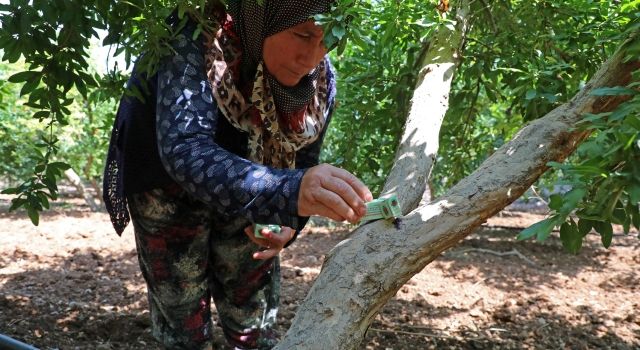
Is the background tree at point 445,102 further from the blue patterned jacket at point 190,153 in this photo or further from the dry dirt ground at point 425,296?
the dry dirt ground at point 425,296

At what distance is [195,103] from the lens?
4.62 ft

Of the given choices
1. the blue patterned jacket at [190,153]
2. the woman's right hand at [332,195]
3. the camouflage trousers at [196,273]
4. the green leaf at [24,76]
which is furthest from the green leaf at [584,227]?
the green leaf at [24,76]

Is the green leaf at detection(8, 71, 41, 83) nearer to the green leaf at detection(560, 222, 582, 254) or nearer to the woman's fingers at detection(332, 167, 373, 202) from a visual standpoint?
the woman's fingers at detection(332, 167, 373, 202)

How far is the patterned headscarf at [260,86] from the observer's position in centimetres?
157

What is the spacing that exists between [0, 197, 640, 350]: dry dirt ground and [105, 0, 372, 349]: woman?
0.79 m

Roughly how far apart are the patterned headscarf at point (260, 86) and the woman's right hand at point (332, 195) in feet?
1.56

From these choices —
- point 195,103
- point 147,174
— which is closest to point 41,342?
point 147,174

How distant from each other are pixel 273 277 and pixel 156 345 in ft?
2.65

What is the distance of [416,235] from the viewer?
1.48 metres

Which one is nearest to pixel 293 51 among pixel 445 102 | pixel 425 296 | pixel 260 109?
pixel 260 109

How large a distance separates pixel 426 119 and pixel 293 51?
0.60m

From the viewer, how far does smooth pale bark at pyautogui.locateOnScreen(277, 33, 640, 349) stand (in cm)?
132

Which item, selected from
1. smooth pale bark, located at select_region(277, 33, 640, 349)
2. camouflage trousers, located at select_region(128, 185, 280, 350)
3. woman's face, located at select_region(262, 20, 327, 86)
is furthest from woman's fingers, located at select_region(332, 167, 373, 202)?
camouflage trousers, located at select_region(128, 185, 280, 350)

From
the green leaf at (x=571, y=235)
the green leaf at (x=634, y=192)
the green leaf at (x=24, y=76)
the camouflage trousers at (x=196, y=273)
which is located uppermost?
the green leaf at (x=24, y=76)
